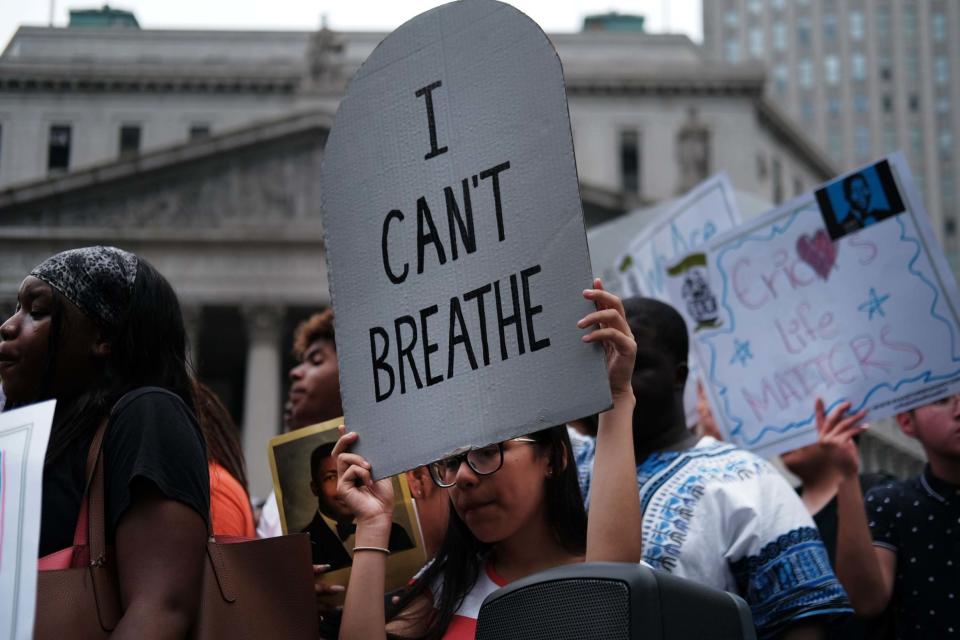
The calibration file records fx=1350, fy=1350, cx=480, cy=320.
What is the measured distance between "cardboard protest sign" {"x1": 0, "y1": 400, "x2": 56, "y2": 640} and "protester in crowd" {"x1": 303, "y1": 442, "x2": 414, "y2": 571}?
1271 mm

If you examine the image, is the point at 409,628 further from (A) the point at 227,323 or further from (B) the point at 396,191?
(A) the point at 227,323

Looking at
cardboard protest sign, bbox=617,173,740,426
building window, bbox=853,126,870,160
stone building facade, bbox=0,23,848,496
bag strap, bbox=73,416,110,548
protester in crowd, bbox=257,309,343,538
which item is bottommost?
bag strap, bbox=73,416,110,548

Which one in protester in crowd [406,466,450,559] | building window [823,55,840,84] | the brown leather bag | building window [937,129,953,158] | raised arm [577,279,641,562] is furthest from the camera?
building window [823,55,840,84]

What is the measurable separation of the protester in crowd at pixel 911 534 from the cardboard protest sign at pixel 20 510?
101 inches

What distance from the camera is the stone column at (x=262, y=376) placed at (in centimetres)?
A: 3428

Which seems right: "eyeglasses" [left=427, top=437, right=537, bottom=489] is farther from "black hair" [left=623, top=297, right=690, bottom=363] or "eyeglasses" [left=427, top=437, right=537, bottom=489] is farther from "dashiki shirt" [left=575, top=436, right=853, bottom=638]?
"black hair" [left=623, top=297, right=690, bottom=363]

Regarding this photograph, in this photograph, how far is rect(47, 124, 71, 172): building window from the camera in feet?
126

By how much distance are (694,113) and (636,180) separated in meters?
3.33

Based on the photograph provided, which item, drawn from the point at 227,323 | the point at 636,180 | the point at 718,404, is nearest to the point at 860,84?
the point at 636,180

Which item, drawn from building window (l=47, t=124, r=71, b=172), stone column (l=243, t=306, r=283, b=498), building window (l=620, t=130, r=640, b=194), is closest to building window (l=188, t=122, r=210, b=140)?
building window (l=47, t=124, r=71, b=172)

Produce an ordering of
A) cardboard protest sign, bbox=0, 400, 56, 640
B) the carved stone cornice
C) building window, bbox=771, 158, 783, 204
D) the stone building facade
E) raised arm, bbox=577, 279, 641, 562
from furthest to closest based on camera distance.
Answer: building window, bbox=771, 158, 783, 204
the carved stone cornice
the stone building facade
raised arm, bbox=577, 279, 641, 562
cardboard protest sign, bbox=0, 400, 56, 640

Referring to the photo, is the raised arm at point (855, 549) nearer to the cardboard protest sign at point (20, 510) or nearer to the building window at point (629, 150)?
the cardboard protest sign at point (20, 510)

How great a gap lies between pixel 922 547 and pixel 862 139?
79.0 metres

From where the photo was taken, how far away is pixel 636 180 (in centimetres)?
4462
